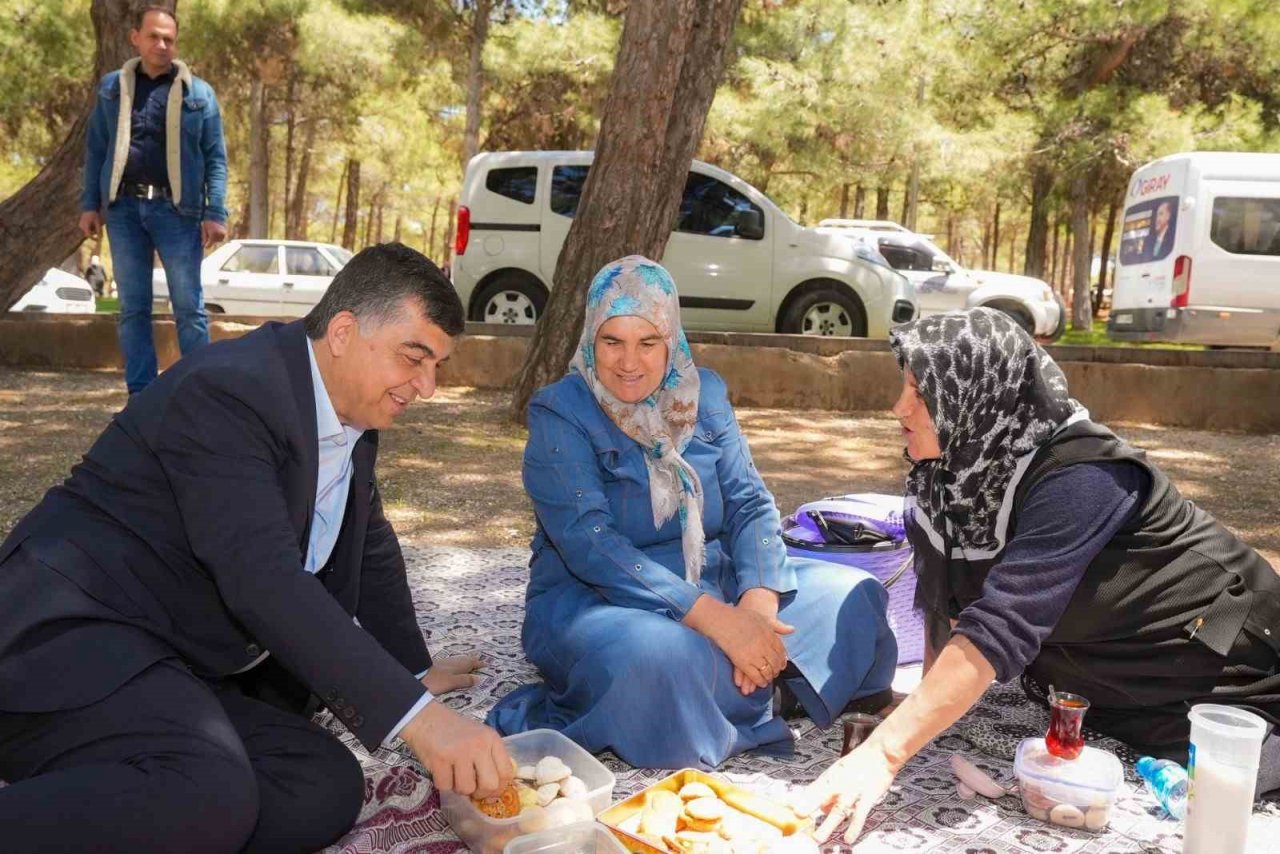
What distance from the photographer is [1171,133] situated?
1483 centimetres

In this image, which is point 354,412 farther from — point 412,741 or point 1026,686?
point 1026,686

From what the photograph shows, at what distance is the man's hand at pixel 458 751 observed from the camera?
175cm

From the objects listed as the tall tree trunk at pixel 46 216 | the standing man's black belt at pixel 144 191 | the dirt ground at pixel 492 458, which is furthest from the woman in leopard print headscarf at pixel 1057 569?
the tall tree trunk at pixel 46 216

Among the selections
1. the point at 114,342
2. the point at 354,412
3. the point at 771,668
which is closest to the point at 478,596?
the point at 771,668

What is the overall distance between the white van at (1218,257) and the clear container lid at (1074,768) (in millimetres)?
10359

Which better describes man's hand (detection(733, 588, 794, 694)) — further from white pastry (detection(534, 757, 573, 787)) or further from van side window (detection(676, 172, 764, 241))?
van side window (detection(676, 172, 764, 241))

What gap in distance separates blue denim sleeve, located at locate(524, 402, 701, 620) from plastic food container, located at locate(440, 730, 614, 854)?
1.30 ft

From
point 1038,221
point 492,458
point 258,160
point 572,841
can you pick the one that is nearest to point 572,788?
point 572,841

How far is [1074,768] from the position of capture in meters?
2.23

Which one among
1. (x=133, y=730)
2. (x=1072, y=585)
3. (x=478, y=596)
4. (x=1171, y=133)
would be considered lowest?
(x=478, y=596)

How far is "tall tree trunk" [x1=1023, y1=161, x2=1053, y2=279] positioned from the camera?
18.2m

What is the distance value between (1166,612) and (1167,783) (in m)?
0.34

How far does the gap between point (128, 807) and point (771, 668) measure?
51.1 inches

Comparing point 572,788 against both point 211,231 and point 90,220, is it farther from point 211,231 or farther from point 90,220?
point 90,220
